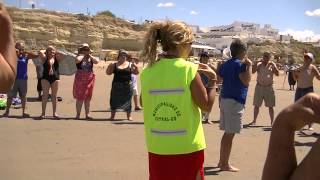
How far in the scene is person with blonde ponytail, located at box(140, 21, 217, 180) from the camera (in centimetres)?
342

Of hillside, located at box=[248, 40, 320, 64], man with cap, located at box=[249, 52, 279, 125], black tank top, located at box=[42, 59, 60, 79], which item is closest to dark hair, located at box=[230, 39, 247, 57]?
man with cap, located at box=[249, 52, 279, 125]

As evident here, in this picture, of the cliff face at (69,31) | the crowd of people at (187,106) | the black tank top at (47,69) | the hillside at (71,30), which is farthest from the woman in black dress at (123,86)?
the cliff face at (69,31)

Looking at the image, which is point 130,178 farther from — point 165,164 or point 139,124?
point 139,124

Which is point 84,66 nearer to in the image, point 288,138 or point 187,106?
point 187,106

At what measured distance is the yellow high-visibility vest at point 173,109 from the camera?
11.2 ft

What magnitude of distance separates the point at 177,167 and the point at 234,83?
141 inches

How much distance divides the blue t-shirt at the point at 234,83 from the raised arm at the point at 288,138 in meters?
5.10

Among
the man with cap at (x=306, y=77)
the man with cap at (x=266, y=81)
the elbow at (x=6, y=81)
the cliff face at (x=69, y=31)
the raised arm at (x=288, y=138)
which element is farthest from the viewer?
the cliff face at (x=69, y=31)

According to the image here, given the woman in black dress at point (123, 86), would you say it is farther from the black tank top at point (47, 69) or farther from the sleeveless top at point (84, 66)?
the black tank top at point (47, 69)

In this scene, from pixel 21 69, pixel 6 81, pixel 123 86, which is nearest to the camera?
pixel 6 81

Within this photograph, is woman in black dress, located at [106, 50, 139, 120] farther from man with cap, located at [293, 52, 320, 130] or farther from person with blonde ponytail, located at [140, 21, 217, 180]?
person with blonde ponytail, located at [140, 21, 217, 180]

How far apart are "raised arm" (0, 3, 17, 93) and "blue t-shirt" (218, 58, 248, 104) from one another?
496 centimetres

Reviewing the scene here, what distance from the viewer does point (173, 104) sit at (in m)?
3.42

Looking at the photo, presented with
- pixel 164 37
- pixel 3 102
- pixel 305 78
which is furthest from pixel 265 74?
pixel 164 37
